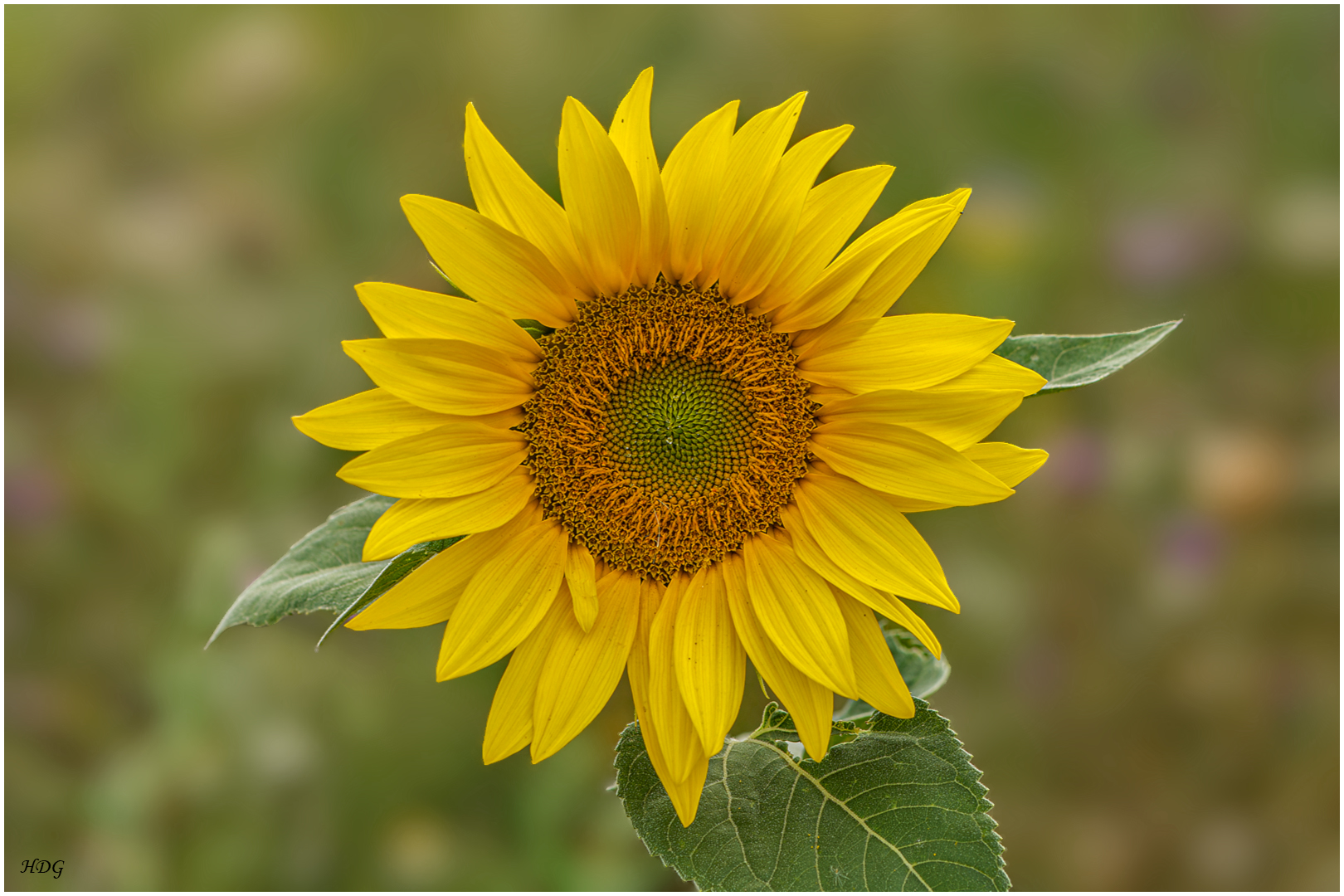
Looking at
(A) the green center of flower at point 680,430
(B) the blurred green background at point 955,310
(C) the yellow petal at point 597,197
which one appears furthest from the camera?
(B) the blurred green background at point 955,310

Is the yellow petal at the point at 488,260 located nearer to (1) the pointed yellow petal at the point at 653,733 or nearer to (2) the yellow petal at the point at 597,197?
(2) the yellow petal at the point at 597,197

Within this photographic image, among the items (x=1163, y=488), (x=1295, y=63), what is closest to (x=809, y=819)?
(x=1163, y=488)

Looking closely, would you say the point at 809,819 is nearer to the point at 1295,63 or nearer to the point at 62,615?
the point at 62,615

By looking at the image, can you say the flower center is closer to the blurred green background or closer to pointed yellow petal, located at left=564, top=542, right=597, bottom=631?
pointed yellow petal, located at left=564, top=542, right=597, bottom=631

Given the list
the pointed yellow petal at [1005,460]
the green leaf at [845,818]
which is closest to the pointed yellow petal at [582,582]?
the green leaf at [845,818]

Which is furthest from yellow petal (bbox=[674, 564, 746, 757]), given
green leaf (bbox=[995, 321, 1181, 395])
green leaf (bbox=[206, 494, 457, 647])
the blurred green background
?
the blurred green background
